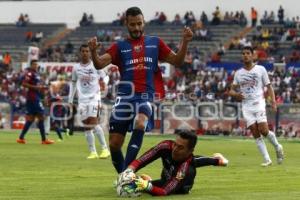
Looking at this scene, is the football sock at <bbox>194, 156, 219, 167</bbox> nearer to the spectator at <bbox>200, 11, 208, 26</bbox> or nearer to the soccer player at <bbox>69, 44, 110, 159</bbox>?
the soccer player at <bbox>69, 44, 110, 159</bbox>

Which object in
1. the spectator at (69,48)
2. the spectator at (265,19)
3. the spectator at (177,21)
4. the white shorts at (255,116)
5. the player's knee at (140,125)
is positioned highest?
the player's knee at (140,125)

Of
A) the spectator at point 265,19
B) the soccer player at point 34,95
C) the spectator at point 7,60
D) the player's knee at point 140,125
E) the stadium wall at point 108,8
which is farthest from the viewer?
the spectator at point 7,60

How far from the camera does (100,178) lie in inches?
549

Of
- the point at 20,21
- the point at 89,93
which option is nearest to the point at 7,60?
the point at 20,21

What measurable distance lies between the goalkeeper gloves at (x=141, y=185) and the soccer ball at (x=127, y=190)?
44 millimetres

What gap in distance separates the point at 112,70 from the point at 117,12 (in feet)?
48.8

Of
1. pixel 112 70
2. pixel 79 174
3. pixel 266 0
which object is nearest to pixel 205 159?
pixel 79 174

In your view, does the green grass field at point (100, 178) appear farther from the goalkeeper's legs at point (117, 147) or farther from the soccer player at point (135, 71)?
the soccer player at point (135, 71)

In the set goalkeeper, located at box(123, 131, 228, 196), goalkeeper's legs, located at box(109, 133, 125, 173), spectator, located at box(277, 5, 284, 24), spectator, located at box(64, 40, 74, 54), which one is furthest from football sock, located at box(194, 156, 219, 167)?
spectator, located at box(64, 40, 74, 54)

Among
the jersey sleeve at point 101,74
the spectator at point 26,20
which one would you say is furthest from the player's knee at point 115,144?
the spectator at point 26,20

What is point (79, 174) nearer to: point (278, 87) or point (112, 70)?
point (278, 87)

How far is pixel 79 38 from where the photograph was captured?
6047cm

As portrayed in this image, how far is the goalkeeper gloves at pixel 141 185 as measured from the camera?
1082cm

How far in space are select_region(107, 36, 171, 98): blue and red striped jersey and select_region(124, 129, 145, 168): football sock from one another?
655mm
